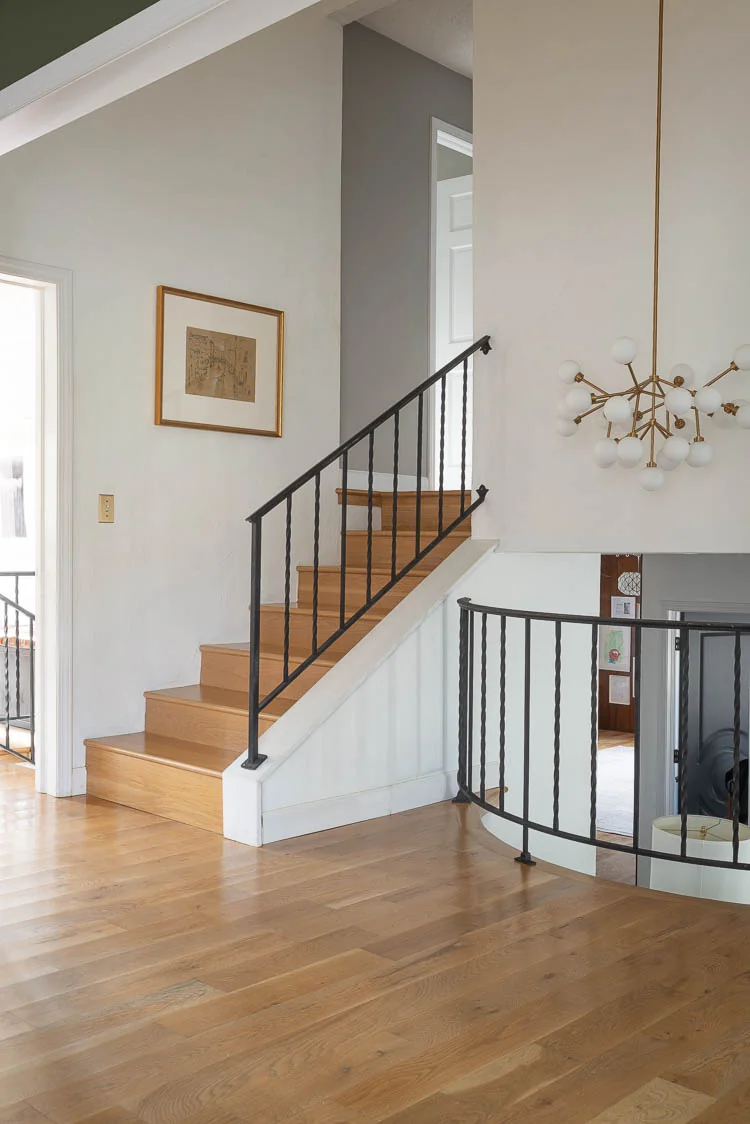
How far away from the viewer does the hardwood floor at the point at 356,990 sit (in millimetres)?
2078

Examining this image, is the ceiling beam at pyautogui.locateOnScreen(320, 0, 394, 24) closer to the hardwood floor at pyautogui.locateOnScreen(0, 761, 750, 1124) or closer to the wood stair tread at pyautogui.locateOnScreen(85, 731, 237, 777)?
the wood stair tread at pyautogui.locateOnScreen(85, 731, 237, 777)

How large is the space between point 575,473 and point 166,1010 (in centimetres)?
301

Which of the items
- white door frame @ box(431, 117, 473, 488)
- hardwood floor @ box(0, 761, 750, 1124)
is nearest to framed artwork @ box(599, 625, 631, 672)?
white door frame @ box(431, 117, 473, 488)

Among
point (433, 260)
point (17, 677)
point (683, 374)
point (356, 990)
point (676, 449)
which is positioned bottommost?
point (356, 990)

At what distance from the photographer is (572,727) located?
18.5 ft

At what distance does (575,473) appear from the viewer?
473 centimetres

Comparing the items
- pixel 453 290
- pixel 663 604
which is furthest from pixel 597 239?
pixel 663 604

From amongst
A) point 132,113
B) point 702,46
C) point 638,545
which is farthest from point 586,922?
point 132,113

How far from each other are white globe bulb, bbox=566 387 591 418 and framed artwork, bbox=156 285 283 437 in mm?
1719

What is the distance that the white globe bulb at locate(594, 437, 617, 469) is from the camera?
4.38 meters

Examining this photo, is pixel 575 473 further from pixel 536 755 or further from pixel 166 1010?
pixel 166 1010

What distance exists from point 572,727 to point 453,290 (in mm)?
3064

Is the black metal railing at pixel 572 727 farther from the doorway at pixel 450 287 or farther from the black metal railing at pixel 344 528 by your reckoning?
the doorway at pixel 450 287

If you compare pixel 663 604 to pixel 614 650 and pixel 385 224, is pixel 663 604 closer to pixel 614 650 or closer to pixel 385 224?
pixel 385 224
